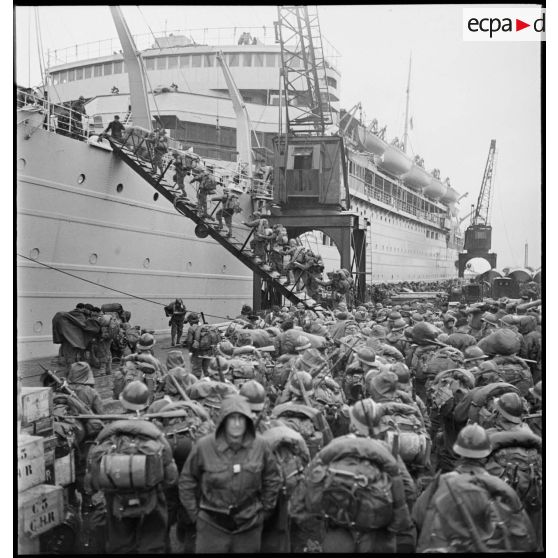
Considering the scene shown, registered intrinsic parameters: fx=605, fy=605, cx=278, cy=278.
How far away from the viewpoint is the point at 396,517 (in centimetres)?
401

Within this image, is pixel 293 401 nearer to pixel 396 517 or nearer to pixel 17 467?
pixel 396 517

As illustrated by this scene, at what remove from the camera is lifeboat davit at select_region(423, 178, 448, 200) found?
209ft

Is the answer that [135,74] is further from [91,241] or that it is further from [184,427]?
[184,427]

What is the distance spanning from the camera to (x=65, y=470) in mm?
5730

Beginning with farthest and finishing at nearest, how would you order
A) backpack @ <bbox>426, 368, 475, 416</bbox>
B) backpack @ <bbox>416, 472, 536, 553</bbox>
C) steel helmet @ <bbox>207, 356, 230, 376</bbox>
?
backpack @ <bbox>426, 368, 475, 416</bbox>
steel helmet @ <bbox>207, 356, 230, 376</bbox>
backpack @ <bbox>416, 472, 536, 553</bbox>

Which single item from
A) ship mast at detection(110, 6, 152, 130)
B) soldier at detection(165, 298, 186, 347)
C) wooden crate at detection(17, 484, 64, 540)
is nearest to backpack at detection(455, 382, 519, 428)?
wooden crate at detection(17, 484, 64, 540)

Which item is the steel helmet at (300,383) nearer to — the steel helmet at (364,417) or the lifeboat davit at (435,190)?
the steel helmet at (364,417)

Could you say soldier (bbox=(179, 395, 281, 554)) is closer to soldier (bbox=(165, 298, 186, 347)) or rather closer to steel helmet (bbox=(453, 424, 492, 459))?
steel helmet (bbox=(453, 424, 492, 459))

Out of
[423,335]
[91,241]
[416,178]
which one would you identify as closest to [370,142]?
[416,178]

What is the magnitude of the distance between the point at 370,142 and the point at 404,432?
40.1 m

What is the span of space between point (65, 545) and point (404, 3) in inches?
226

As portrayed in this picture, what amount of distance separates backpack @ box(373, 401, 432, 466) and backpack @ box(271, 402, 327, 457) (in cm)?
60

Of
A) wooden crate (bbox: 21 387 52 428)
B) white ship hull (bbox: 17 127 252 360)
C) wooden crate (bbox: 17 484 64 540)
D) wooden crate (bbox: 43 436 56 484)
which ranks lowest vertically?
wooden crate (bbox: 17 484 64 540)

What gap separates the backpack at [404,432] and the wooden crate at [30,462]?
2899 mm
